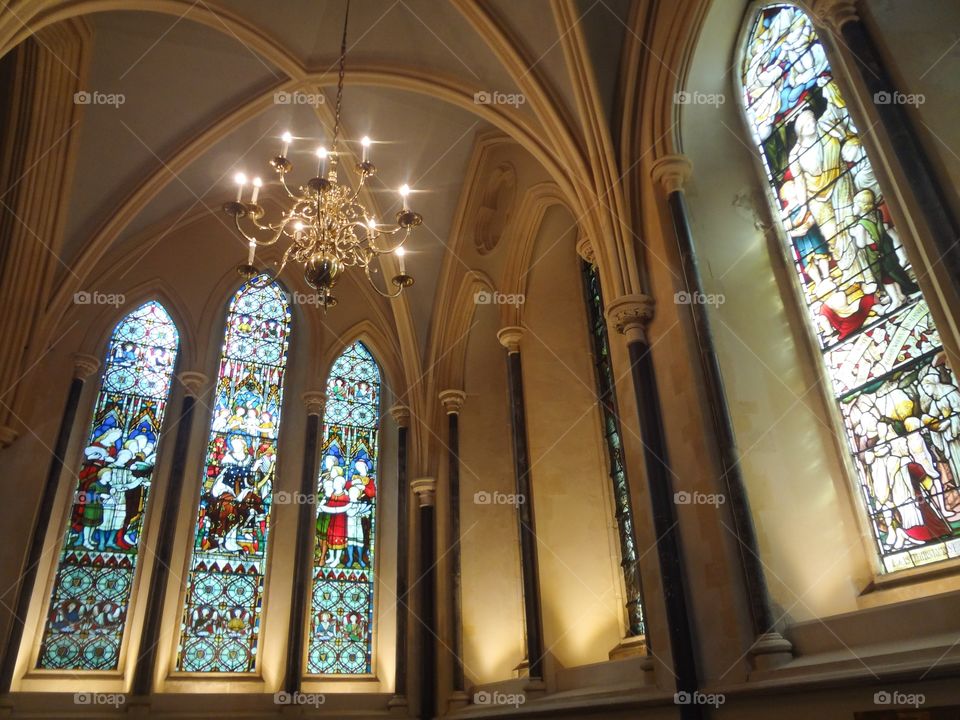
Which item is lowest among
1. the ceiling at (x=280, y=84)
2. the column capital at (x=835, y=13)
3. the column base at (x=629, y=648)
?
the column base at (x=629, y=648)

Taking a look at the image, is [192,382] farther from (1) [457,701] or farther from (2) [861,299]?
(2) [861,299]

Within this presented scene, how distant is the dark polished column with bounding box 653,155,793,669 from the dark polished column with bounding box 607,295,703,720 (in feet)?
1.63

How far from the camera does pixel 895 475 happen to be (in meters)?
5.02

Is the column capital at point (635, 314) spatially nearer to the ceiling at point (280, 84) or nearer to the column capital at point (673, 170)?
→ the column capital at point (673, 170)

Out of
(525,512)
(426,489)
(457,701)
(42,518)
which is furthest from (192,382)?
(457,701)

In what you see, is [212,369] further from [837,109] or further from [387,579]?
[837,109]

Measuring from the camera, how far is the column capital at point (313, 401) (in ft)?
34.9

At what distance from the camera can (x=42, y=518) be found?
28.3 feet

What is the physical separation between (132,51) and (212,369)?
4.25 metres

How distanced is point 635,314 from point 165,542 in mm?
6486

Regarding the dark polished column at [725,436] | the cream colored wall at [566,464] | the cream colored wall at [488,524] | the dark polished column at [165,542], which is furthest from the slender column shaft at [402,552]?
the dark polished column at [725,436]

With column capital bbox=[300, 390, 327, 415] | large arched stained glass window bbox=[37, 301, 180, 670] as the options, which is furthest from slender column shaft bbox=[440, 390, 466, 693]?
large arched stained glass window bbox=[37, 301, 180, 670]

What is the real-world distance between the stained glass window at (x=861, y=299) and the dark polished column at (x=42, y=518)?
8520mm

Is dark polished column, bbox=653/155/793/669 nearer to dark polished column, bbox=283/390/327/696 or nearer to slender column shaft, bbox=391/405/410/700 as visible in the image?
slender column shaft, bbox=391/405/410/700
